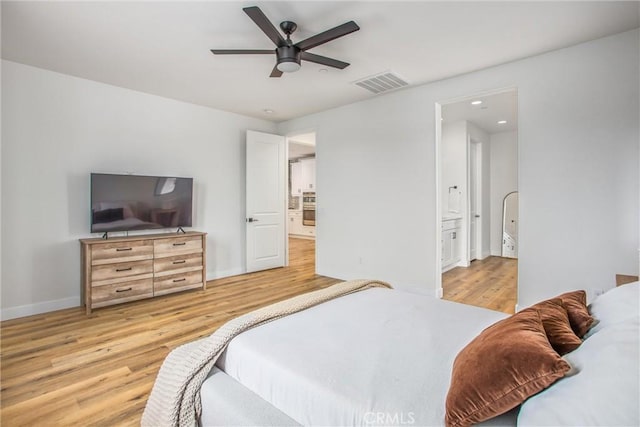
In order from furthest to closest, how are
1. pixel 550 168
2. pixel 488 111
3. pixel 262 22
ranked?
1. pixel 488 111
2. pixel 550 168
3. pixel 262 22

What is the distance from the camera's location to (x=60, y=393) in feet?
6.55

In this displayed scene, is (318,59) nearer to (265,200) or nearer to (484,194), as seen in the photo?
(265,200)

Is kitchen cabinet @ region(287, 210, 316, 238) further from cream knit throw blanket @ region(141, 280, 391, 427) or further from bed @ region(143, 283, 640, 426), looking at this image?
cream knit throw blanket @ region(141, 280, 391, 427)

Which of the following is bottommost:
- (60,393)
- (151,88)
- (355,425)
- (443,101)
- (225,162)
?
(60,393)

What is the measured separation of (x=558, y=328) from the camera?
114 centimetres

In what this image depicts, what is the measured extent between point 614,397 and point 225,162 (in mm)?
4980

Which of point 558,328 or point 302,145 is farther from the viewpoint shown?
point 302,145

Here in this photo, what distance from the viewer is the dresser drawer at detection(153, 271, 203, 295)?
390 centimetres

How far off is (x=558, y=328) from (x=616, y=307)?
296 mm

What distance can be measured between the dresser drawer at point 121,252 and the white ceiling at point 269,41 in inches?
74.4

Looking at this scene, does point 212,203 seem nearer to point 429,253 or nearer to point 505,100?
point 429,253

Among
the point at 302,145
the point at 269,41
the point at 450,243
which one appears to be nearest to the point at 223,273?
the point at 269,41

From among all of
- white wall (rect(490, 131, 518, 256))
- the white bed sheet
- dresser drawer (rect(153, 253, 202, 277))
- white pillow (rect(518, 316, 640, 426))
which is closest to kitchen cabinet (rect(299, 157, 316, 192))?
white wall (rect(490, 131, 518, 256))

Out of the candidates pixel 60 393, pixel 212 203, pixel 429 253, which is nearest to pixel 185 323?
pixel 60 393
